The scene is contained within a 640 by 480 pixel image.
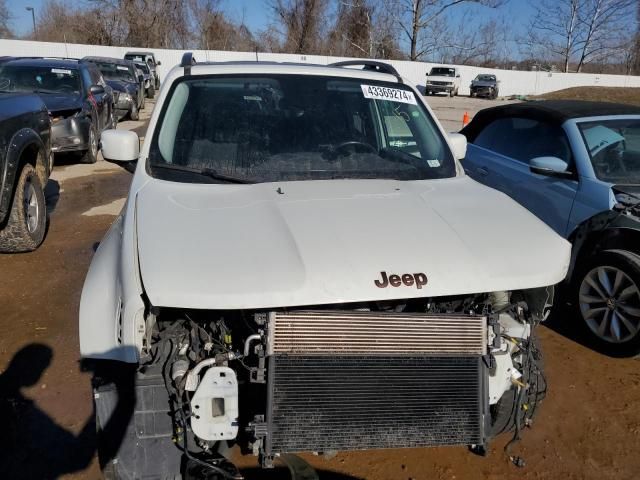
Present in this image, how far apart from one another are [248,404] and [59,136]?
29.0 ft

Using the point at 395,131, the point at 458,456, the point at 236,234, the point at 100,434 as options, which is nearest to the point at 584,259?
the point at 395,131

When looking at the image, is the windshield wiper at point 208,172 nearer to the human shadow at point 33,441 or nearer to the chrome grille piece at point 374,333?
the chrome grille piece at point 374,333

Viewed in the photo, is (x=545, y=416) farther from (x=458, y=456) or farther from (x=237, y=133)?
(x=237, y=133)

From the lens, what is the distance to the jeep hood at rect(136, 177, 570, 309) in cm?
214

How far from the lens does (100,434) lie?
87.4 inches

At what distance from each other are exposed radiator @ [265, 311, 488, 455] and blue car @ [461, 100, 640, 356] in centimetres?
222

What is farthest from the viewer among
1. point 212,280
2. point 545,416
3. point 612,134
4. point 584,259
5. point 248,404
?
point 612,134

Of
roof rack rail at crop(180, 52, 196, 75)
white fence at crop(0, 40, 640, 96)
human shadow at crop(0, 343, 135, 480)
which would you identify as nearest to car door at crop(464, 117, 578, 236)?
roof rack rail at crop(180, 52, 196, 75)

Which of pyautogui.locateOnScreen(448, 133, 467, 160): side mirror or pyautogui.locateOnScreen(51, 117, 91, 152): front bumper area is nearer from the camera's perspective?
pyautogui.locateOnScreen(448, 133, 467, 160): side mirror

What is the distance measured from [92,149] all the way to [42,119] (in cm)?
457

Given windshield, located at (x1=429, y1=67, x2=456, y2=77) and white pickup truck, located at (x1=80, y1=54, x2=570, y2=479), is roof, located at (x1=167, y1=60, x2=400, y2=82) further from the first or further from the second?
windshield, located at (x1=429, y1=67, x2=456, y2=77)

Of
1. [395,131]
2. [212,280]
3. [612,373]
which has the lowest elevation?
[612,373]

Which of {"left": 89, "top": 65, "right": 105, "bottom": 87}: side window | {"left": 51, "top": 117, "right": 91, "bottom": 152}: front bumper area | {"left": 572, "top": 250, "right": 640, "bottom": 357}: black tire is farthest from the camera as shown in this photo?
{"left": 89, "top": 65, "right": 105, "bottom": 87}: side window

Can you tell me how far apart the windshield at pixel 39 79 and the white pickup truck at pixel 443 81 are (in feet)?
96.1
